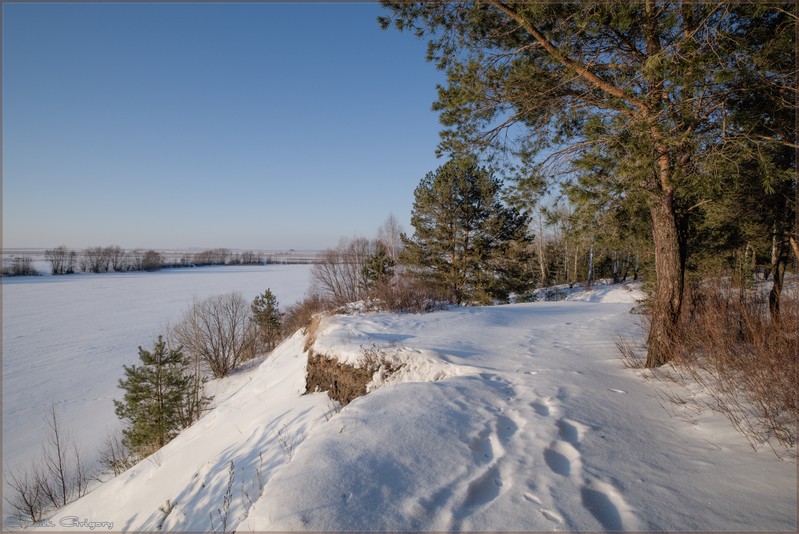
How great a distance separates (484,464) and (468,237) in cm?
1467

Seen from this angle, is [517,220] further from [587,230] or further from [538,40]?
[538,40]

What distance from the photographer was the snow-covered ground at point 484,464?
2178 mm

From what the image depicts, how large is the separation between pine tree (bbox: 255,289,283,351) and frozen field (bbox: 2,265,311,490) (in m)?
5.53

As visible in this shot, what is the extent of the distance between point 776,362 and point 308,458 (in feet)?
Result: 14.7

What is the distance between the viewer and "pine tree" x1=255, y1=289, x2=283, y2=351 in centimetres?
2362

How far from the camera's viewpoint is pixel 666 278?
4.59 meters

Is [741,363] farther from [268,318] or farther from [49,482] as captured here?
[268,318]

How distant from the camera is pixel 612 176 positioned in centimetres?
425

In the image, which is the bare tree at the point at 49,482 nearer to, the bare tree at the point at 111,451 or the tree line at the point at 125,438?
the tree line at the point at 125,438

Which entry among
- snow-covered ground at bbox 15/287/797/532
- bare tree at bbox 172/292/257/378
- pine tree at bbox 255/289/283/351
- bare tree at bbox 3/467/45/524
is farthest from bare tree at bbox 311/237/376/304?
snow-covered ground at bbox 15/287/797/532

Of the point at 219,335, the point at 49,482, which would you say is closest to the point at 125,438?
the point at 49,482

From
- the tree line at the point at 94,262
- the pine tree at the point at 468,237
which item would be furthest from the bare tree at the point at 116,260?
the pine tree at the point at 468,237

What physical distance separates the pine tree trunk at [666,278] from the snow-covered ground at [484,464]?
591mm

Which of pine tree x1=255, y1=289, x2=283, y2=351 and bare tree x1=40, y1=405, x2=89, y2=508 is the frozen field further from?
pine tree x1=255, y1=289, x2=283, y2=351
